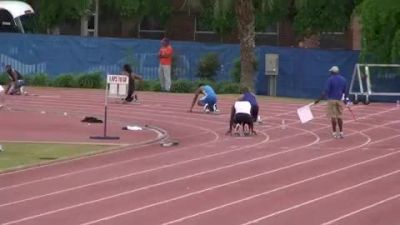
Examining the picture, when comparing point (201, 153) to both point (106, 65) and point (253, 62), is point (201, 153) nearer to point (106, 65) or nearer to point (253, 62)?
point (253, 62)

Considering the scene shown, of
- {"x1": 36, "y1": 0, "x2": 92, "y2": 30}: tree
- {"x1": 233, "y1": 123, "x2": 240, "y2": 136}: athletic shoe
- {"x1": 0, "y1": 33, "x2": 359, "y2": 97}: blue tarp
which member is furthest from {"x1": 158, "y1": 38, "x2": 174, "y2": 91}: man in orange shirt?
{"x1": 233, "y1": 123, "x2": 240, "y2": 136}: athletic shoe

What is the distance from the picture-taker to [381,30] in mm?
36281

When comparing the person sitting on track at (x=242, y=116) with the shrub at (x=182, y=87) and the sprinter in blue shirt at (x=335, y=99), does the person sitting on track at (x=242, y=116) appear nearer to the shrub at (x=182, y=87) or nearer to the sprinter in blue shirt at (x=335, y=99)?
the sprinter in blue shirt at (x=335, y=99)

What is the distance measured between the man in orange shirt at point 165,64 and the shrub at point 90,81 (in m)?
3.14

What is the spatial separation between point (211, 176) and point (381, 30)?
20850mm

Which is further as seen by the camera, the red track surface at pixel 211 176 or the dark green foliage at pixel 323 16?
the dark green foliage at pixel 323 16

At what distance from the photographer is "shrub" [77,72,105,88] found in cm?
4088

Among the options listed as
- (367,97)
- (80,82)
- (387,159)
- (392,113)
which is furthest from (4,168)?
(80,82)

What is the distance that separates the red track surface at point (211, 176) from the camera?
13031 millimetres

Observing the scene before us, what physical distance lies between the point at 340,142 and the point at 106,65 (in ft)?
70.9

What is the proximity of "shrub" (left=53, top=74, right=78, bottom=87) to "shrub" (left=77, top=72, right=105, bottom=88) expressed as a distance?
0.95 ft

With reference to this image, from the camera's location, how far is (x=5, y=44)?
1751 inches

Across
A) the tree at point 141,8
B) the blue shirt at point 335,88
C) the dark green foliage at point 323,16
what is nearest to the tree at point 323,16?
the dark green foliage at point 323,16

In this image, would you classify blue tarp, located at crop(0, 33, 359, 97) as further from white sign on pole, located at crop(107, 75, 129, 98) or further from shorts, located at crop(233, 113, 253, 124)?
white sign on pole, located at crop(107, 75, 129, 98)
